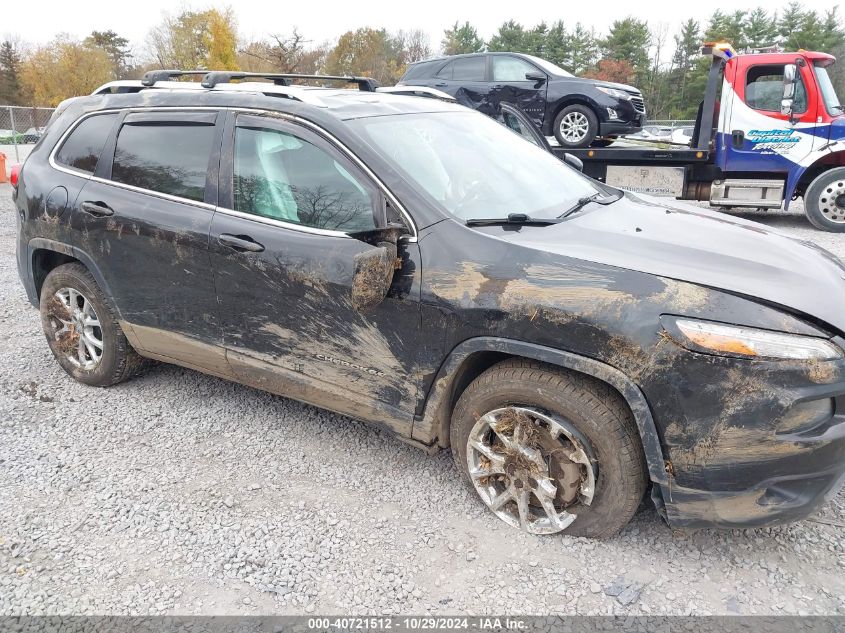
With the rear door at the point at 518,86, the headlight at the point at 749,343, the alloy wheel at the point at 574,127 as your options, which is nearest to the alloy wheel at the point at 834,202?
the alloy wheel at the point at 574,127

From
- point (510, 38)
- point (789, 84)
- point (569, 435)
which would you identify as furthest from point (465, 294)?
point (510, 38)

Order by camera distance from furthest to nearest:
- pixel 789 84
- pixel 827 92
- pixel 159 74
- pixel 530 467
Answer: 1. pixel 827 92
2. pixel 789 84
3. pixel 159 74
4. pixel 530 467

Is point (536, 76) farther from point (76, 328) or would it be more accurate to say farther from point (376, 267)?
point (376, 267)

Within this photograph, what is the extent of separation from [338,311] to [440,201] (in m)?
0.67

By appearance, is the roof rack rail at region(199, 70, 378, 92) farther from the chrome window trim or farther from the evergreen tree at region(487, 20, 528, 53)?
the evergreen tree at region(487, 20, 528, 53)

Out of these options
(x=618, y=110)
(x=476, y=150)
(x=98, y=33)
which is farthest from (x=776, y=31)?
(x=98, y=33)

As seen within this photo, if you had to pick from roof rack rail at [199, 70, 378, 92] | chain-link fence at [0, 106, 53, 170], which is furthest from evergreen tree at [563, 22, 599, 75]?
roof rack rail at [199, 70, 378, 92]

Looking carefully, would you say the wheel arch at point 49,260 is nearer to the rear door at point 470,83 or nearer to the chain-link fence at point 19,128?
the rear door at point 470,83

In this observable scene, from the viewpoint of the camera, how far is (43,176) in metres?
3.89

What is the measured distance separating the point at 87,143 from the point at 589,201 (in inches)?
116

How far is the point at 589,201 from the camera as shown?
3.38 metres

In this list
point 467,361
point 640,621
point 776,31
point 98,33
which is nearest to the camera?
point 640,621

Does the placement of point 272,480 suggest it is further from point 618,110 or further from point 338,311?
point 618,110

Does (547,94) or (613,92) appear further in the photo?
(547,94)
